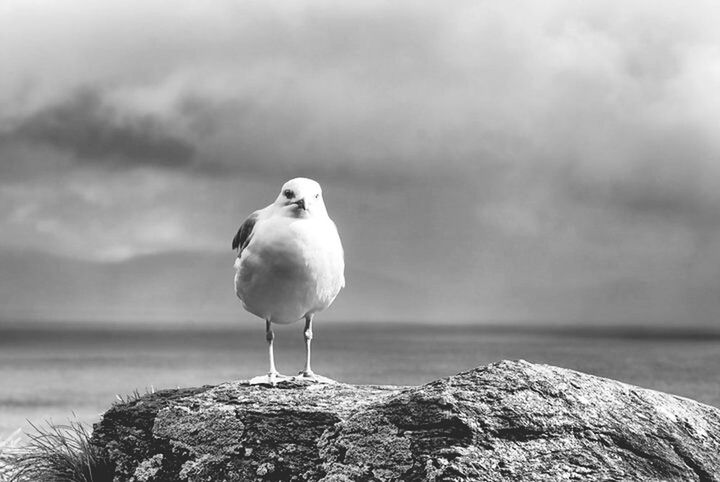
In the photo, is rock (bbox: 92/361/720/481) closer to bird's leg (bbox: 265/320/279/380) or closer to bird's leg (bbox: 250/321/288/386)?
bird's leg (bbox: 250/321/288/386)

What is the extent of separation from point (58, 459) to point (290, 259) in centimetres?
309

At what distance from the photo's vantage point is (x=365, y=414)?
5383mm

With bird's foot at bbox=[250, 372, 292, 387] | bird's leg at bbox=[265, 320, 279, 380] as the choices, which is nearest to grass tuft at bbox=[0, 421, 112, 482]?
bird's foot at bbox=[250, 372, 292, 387]

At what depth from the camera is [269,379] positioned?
6770mm

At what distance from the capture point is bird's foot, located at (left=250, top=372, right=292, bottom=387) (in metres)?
6.68

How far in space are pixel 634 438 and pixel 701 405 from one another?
4.05 feet

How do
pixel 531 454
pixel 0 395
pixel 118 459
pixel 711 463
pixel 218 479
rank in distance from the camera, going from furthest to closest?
pixel 0 395
pixel 118 459
pixel 218 479
pixel 711 463
pixel 531 454

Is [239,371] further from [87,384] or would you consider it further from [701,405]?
[701,405]

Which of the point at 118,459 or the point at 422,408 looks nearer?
the point at 422,408

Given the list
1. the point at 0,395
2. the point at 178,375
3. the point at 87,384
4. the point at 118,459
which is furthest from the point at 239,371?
the point at 118,459

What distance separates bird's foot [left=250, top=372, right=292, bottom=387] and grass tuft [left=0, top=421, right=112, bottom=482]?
5.08 feet

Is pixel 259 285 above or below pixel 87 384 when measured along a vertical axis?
above

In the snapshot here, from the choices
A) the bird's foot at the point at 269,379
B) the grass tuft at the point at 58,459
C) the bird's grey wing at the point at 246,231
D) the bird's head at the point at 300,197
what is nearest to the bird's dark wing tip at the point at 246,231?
the bird's grey wing at the point at 246,231

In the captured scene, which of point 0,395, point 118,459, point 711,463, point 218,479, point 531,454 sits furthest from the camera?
point 0,395
